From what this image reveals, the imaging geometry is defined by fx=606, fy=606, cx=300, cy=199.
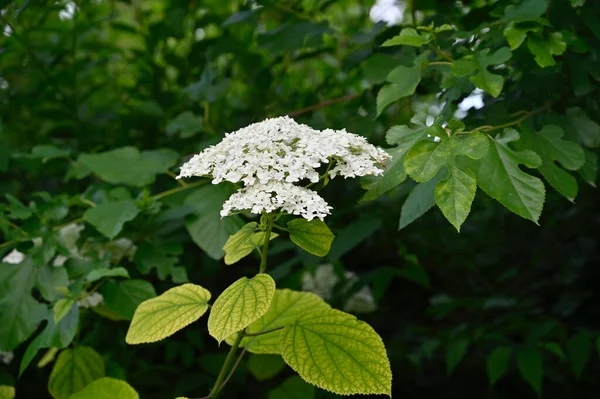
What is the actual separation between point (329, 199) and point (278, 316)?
1028mm

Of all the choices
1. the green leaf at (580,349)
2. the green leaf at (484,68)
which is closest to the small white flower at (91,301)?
the green leaf at (484,68)

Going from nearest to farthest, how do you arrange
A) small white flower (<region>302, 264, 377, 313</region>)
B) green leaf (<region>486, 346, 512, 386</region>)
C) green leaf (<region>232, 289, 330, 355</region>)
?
1. green leaf (<region>232, 289, 330, 355</region>)
2. green leaf (<region>486, 346, 512, 386</region>)
3. small white flower (<region>302, 264, 377, 313</region>)

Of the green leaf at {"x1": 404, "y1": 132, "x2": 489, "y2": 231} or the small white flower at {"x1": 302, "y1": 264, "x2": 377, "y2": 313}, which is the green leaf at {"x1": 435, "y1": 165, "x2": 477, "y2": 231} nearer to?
the green leaf at {"x1": 404, "y1": 132, "x2": 489, "y2": 231}

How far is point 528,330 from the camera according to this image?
2146mm

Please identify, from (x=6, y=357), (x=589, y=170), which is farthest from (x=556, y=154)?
(x=6, y=357)

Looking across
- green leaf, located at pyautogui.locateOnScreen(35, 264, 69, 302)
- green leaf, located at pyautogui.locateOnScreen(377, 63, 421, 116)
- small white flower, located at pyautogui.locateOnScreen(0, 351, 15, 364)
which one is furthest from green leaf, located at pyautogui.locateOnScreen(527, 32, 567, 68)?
small white flower, located at pyautogui.locateOnScreen(0, 351, 15, 364)

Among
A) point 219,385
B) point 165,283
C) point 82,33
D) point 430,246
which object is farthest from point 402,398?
point 82,33

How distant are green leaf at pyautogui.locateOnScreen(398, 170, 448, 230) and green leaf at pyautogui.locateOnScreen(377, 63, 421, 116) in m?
0.20

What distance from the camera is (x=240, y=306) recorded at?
3.43 feet

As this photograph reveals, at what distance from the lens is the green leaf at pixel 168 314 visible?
3.85ft

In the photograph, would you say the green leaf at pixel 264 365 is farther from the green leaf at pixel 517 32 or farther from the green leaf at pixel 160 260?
the green leaf at pixel 517 32

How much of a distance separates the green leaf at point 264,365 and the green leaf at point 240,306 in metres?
0.85

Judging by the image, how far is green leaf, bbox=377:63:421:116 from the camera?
1.32m

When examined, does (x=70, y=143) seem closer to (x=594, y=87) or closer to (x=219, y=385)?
(x=219, y=385)
